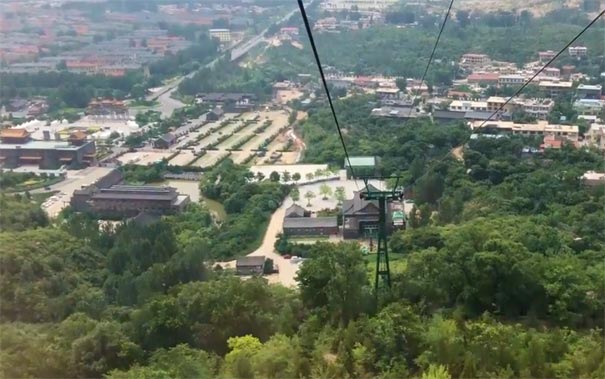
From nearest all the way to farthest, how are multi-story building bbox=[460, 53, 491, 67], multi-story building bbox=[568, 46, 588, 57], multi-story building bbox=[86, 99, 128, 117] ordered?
1. multi-story building bbox=[86, 99, 128, 117]
2. multi-story building bbox=[568, 46, 588, 57]
3. multi-story building bbox=[460, 53, 491, 67]

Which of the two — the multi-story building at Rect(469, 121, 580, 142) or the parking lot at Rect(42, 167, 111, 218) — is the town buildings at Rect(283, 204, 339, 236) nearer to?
the parking lot at Rect(42, 167, 111, 218)

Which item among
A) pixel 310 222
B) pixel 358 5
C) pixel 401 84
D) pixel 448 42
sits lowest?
pixel 310 222

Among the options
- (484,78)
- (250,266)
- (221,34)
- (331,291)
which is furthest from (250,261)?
(221,34)

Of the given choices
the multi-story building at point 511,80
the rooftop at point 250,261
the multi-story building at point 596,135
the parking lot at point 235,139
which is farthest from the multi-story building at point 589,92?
the rooftop at point 250,261

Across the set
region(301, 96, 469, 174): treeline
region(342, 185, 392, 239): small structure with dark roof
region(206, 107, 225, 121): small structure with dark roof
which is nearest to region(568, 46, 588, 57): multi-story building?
region(301, 96, 469, 174): treeline

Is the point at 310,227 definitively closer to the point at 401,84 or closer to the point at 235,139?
the point at 235,139

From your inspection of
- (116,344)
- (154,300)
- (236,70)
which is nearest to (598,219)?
(154,300)
